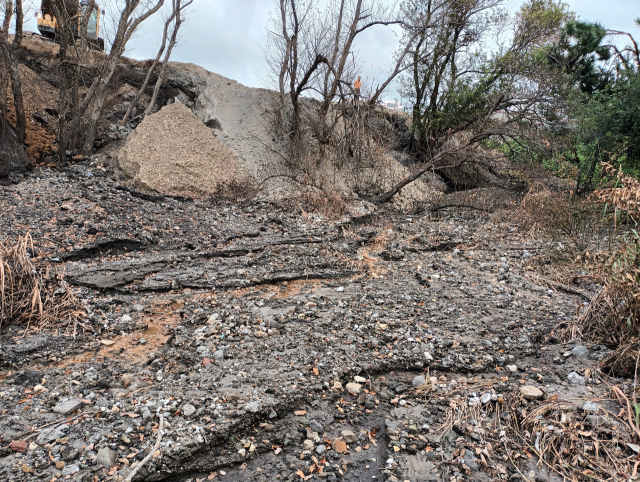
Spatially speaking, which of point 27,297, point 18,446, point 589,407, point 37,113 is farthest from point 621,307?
point 37,113

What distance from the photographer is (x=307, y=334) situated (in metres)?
3.40

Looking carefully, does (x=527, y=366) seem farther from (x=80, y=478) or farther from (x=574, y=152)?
(x=574, y=152)

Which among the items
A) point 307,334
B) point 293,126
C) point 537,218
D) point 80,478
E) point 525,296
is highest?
point 293,126

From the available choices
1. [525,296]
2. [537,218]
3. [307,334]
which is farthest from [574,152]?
[307,334]

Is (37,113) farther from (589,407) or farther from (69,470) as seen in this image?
Result: (589,407)

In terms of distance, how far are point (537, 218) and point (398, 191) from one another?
3.09 meters

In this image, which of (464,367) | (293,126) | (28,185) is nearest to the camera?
(464,367)

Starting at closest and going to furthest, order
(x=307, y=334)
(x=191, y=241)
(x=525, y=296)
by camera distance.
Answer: (x=307, y=334), (x=525, y=296), (x=191, y=241)

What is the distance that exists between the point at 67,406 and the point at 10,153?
637cm

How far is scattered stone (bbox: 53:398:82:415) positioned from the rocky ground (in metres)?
0.02

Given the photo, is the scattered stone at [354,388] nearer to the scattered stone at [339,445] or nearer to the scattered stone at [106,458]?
the scattered stone at [339,445]

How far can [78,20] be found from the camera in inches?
300

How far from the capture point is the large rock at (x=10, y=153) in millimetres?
6879

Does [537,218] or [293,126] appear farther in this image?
[293,126]
